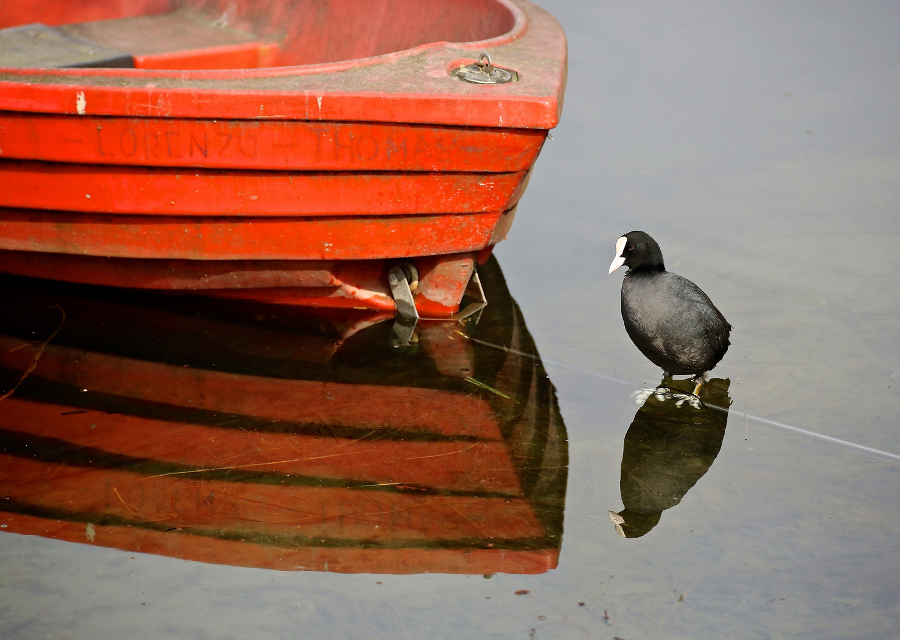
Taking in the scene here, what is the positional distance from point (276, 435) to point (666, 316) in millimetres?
1594

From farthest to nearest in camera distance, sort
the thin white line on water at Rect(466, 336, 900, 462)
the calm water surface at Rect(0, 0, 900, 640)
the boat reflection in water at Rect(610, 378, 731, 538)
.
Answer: the thin white line on water at Rect(466, 336, 900, 462)
the boat reflection in water at Rect(610, 378, 731, 538)
the calm water surface at Rect(0, 0, 900, 640)

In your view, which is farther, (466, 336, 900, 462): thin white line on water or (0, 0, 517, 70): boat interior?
(0, 0, 517, 70): boat interior

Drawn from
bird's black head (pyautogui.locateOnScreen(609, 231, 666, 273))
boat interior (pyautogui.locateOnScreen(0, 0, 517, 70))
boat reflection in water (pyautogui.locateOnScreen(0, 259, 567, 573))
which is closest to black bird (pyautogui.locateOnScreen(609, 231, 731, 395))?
bird's black head (pyautogui.locateOnScreen(609, 231, 666, 273))

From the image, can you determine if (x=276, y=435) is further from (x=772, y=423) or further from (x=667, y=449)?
(x=772, y=423)

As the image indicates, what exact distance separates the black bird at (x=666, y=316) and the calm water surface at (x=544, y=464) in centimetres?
21

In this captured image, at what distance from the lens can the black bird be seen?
144 inches

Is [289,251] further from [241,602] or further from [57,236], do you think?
[241,602]

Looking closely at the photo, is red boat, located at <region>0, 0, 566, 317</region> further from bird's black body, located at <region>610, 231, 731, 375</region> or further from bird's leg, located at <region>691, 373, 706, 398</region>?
bird's leg, located at <region>691, 373, 706, 398</region>

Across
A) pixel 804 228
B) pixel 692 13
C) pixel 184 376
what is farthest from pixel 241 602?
pixel 692 13

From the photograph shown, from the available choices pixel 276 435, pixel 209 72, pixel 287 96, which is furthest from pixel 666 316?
pixel 209 72

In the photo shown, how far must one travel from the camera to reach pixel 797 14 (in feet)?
30.1

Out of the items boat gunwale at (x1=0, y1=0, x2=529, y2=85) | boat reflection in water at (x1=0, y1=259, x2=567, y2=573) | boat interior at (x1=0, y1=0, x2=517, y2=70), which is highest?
boat gunwale at (x1=0, y1=0, x2=529, y2=85)

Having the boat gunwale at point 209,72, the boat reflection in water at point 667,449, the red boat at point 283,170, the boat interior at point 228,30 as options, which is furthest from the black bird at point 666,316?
the boat interior at point 228,30

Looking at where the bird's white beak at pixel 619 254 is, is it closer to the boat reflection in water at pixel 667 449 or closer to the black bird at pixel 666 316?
the black bird at pixel 666 316
